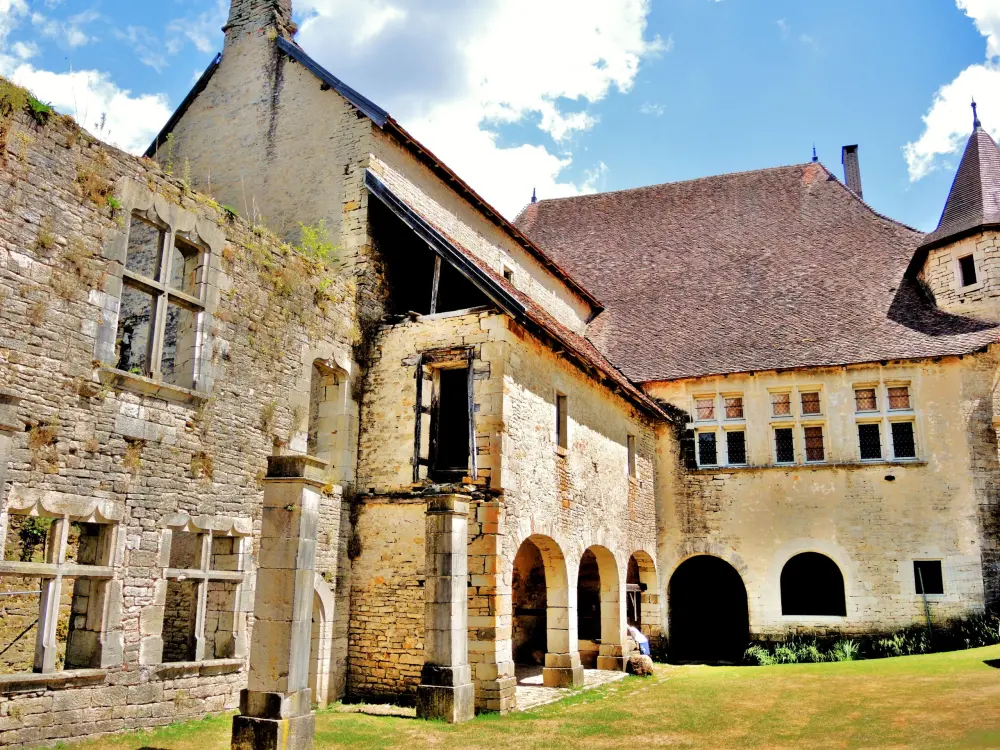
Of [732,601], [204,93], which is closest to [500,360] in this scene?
[204,93]

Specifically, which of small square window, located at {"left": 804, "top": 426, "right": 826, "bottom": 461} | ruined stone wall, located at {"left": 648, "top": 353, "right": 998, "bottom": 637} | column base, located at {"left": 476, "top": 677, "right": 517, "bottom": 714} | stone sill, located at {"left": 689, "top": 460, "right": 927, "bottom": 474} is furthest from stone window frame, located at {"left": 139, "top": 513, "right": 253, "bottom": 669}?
small square window, located at {"left": 804, "top": 426, "right": 826, "bottom": 461}

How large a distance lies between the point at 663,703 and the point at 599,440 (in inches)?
203

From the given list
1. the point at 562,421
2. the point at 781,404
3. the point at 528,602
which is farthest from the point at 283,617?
the point at 781,404

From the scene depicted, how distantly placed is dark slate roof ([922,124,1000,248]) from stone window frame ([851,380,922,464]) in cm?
356

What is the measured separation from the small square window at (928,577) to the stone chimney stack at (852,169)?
1086cm

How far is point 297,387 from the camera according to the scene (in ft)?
36.7

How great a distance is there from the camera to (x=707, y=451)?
1831 centimetres

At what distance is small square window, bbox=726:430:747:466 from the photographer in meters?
18.1

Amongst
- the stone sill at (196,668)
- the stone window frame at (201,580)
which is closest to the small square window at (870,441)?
the stone window frame at (201,580)

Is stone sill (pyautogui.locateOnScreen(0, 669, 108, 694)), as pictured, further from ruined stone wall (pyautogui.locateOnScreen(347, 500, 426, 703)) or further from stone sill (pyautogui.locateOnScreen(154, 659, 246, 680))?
ruined stone wall (pyautogui.locateOnScreen(347, 500, 426, 703))

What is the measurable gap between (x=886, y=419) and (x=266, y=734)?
14373 mm

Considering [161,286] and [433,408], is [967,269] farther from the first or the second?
[161,286]

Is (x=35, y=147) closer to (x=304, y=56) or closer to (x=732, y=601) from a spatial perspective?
(x=304, y=56)

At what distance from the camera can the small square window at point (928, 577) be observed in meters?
16.2
